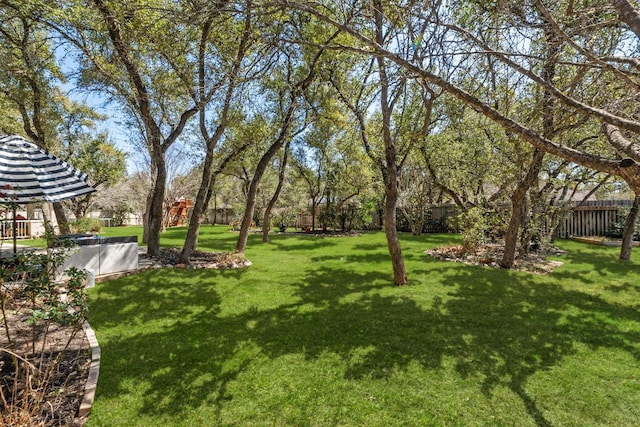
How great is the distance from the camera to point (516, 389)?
2916 mm

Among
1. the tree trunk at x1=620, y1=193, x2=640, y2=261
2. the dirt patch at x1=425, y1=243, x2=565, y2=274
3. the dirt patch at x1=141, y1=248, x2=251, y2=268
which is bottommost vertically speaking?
the dirt patch at x1=141, y1=248, x2=251, y2=268

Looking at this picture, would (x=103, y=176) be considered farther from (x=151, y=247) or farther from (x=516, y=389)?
(x=516, y=389)

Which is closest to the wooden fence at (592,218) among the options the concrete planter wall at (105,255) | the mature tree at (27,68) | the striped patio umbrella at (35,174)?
the concrete planter wall at (105,255)

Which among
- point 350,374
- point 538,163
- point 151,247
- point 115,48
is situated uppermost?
point 115,48

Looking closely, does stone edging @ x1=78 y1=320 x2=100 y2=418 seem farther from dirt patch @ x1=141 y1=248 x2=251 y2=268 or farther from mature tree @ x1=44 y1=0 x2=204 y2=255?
mature tree @ x1=44 y1=0 x2=204 y2=255

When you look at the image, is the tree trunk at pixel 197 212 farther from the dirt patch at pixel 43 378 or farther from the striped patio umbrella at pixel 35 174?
the dirt patch at pixel 43 378

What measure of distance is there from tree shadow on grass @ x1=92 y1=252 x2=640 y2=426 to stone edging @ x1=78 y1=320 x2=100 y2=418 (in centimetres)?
8

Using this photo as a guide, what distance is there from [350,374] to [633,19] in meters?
3.70

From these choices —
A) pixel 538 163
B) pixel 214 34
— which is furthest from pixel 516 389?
pixel 214 34

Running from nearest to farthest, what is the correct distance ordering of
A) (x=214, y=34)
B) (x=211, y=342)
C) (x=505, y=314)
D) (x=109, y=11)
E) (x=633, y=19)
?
1. (x=633, y=19)
2. (x=211, y=342)
3. (x=505, y=314)
4. (x=109, y=11)
5. (x=214, y=34)

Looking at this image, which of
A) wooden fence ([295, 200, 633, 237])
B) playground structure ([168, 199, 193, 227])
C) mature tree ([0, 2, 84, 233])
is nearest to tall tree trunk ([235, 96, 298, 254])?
mature tree ([0, 2, 84, 233])

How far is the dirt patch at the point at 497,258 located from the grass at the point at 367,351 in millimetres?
1047

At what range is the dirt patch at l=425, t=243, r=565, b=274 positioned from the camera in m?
7.72

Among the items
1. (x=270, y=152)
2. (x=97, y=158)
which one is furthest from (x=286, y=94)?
(x=97, y=158)
